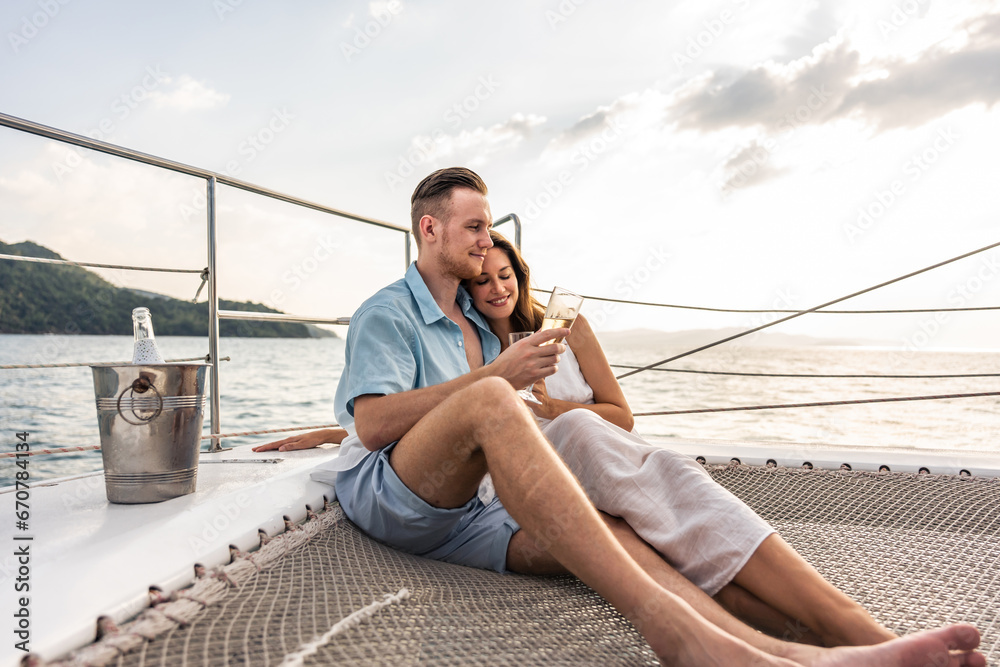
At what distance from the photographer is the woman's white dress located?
1.16 m

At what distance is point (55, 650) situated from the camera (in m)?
0.71

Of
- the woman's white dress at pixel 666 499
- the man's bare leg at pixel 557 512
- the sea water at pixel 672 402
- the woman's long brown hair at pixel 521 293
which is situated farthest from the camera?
the sea water at pixel 672 402

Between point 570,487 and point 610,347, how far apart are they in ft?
101

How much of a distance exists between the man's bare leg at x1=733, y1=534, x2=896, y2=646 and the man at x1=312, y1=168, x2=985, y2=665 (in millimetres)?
100

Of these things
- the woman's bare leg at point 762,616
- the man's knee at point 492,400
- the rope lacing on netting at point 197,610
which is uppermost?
the man's knee at point 492,400

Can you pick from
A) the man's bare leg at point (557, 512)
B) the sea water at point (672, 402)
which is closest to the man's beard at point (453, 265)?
the man's bare leg at point (557, 512)

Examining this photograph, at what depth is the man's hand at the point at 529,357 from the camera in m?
1.32

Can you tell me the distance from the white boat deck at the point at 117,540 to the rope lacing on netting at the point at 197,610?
0.02 meters

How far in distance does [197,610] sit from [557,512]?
1.85ft

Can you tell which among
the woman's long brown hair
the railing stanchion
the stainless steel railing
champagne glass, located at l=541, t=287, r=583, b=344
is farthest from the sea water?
champagne glass, located at l=541, t=287, r=583, b=344

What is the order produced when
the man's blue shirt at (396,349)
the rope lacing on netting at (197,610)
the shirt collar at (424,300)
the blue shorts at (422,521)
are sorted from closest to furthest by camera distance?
the rope lacing on netting at (197,610), the blue shorts at (422,521), the man's blue shirt at (396,349), the shirt collar at (424,300)

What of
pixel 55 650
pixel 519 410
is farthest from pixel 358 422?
pixel 55 650

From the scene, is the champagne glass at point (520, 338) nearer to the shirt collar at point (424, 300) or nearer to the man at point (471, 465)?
the man at point (471, 465)

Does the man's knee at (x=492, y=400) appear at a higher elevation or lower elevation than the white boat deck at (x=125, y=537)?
higher
